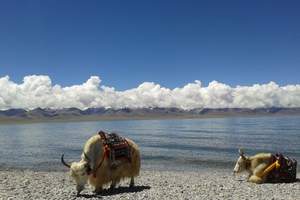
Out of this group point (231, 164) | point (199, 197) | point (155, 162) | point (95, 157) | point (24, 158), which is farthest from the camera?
point (24, 158)

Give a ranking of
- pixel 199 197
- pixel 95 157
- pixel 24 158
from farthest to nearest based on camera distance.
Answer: pixel 24 158, pixel 95 157, pixel 199 197

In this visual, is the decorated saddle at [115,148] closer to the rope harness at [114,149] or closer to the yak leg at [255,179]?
the rope harness at [114,149]

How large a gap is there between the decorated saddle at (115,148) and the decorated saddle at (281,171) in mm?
5501

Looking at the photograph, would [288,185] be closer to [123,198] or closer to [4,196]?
[123,198]

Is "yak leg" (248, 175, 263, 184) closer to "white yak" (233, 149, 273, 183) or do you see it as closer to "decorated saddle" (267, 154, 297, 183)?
"white yak" (233, 149, 273, 183)

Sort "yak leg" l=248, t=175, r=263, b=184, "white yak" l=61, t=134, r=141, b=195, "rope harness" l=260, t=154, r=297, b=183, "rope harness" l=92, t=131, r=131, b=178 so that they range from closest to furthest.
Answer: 1. "white yak" l=61, t=134, r=141, b=195
2. "rope harness" l=92, t=131, r=131, b=178
3. "yak leg" l=248, t=175, r=263, b=184
4. "rope harness" l=260, t=154, r=297, b=183

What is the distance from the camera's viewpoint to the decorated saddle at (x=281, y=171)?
15.4 metres

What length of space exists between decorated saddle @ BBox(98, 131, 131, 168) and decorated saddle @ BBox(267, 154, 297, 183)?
18.0 ft

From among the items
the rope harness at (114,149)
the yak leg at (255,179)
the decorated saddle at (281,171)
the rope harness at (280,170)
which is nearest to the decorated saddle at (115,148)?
the rope harness at (114,149)

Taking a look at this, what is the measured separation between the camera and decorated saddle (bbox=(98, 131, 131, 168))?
1276 centimetres

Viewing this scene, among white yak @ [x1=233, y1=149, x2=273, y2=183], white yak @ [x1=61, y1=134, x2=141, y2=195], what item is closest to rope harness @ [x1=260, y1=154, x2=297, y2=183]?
white yak @ [x1=233, y1=149, x2=273, y2=183]

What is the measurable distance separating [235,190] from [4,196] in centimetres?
666

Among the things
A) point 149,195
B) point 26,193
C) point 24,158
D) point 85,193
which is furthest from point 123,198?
point 24,158

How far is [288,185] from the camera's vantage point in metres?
14.5
